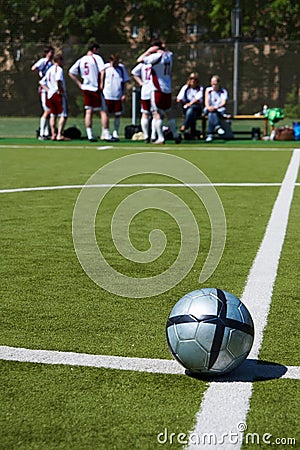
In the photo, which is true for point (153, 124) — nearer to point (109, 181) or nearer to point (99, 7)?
point (109, 181)

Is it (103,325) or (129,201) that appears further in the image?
(129,201)

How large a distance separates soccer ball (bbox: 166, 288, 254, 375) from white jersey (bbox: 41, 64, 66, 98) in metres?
18.4

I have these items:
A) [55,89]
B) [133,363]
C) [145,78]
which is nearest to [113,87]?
[145,78]

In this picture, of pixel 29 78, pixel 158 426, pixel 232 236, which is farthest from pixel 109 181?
pixel 29 78

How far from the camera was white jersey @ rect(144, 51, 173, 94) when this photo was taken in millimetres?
19812

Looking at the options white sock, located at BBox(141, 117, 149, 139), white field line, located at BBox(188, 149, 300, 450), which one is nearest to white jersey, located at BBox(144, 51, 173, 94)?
white sock, located at BBox(141, 117, 149, 139)

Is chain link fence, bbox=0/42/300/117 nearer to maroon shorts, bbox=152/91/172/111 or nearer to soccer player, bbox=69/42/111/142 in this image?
soccer player, bbox=69/42/111/142

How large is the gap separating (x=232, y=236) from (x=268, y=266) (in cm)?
132

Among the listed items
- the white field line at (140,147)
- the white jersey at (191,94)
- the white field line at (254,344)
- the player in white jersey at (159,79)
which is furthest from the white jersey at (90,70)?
the white field line at (254,344)

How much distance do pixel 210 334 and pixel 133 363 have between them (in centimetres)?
46

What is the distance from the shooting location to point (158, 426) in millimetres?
3141

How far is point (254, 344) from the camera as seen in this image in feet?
13.8

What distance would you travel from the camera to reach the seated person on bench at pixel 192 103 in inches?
910

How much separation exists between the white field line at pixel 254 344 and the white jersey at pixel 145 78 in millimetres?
11720
